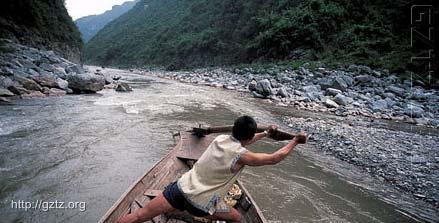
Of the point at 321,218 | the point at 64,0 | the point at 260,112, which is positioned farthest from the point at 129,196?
the point at 64,0

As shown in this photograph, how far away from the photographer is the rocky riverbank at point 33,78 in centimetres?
1344

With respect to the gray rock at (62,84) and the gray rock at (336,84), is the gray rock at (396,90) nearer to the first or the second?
the gray rock at (336,84)

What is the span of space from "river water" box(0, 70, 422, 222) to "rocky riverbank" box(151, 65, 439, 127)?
3.69 m

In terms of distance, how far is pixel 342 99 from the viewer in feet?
47.5

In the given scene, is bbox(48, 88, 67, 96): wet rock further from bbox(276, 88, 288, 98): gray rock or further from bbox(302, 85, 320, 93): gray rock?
bbox(302, 85, 320, 93): gray rock

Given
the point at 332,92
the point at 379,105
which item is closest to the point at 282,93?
the point at 332,92

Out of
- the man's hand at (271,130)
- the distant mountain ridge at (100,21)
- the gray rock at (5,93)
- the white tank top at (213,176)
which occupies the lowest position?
the white tank top at (213,176)

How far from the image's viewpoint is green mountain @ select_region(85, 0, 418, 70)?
2166cm

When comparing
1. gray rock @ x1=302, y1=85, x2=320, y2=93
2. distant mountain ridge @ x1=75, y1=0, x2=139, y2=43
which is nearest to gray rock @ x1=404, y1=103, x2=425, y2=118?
gray rock @ x1=302, y1=85, x2=320, y2=93

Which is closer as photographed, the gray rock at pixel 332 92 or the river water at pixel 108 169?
the river water at pixel 108 169

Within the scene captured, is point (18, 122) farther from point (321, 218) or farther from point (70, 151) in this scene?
point (321, 218)

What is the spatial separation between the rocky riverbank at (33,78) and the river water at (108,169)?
69.9 inches

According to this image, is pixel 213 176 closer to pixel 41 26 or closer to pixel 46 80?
pixel 46 80

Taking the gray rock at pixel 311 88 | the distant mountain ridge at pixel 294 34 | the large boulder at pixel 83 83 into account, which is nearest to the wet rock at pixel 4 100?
the large boulder at pixel 83 83
